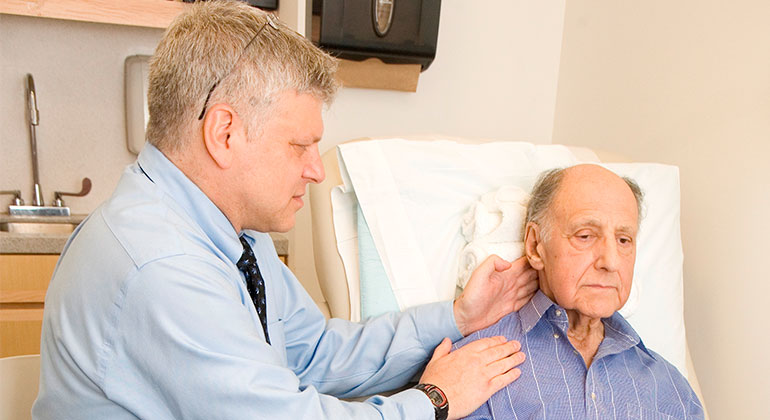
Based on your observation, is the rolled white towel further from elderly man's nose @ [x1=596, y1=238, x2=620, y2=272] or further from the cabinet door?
the cabinet door

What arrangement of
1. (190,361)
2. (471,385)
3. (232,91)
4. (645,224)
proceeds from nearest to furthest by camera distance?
(190,361)
(232,91)
(471,385)
(645,224)

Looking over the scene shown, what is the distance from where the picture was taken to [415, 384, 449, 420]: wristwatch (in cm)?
109

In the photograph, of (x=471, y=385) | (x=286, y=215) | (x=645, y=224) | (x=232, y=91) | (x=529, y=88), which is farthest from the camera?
(x=529, y=88)

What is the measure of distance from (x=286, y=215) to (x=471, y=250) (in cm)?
51

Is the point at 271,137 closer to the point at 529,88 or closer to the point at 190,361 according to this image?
the point at 190,361

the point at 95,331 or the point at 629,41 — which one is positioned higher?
the point at 629,41

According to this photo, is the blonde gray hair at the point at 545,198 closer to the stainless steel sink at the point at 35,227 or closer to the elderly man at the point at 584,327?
the elderly man at the point at 584,327

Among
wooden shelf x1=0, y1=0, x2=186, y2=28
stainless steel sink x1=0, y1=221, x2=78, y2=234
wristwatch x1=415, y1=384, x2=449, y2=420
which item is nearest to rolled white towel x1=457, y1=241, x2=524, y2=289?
wristwatch x1=415, y1=384, x2=449, y2=420

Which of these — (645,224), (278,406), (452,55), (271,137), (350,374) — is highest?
(452,55)

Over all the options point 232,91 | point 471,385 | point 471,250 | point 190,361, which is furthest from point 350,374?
point 232,91

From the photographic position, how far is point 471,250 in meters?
1.40

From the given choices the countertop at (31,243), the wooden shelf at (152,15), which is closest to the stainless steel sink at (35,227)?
the countertop at (31,243)

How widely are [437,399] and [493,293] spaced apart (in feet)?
1.00

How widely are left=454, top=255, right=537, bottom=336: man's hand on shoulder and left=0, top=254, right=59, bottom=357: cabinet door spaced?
4.30 feet
